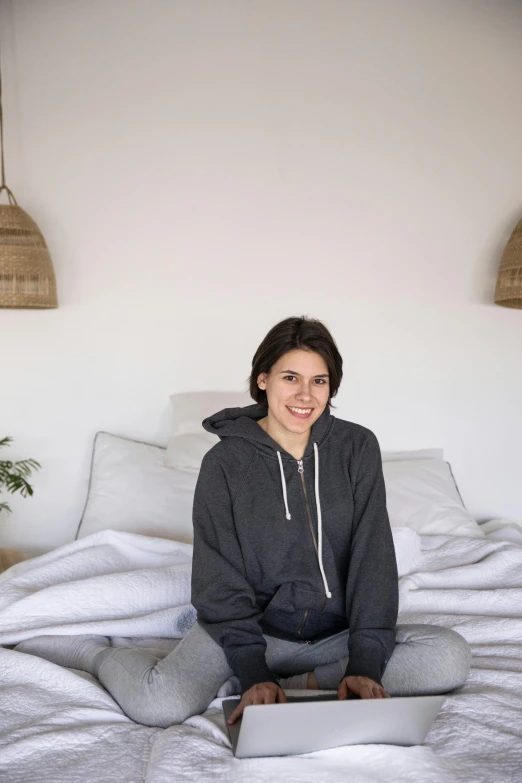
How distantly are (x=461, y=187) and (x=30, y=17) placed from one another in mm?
1641

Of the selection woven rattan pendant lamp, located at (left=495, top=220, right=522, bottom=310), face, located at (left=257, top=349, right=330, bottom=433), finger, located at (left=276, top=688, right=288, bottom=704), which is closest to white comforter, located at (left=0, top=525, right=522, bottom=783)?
finger, located at (left=276, top=688, right=288, bottom=704)

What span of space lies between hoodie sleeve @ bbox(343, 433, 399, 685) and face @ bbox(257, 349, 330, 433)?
148 mm

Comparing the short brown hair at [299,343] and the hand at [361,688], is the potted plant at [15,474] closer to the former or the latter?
the short brown hair at [299,343]

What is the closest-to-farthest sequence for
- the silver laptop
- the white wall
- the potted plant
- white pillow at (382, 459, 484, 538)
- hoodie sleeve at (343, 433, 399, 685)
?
the silver laptop < hoodie sleeve at (343, 433, 399, 685) < white pillow at (382, 459, 484, 538) < the potted plant < the white wall

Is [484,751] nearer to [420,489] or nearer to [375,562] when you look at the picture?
[375,562]

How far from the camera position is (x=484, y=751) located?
4.16 ft

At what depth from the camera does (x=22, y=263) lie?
259 centimetres

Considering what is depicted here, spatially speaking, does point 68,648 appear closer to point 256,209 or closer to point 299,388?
point 299,388

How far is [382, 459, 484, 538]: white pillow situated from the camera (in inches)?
100

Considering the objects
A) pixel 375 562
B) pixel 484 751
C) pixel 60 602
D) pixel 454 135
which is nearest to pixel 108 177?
pixel 454 135

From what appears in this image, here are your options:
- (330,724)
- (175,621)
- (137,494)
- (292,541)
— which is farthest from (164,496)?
(330,724)

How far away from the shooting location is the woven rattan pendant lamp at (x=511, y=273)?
2787 mm

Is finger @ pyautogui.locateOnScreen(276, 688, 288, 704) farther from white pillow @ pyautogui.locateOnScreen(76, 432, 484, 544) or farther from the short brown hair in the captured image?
white pillow @ pyautogui.locateOnScreen(76, 432, 484, 544)

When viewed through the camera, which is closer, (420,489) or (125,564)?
(125,564)
